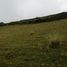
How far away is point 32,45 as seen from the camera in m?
13.4

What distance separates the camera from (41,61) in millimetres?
10211

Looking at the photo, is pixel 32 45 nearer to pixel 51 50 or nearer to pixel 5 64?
pixel 51 50

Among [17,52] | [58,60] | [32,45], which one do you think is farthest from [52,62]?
[32,45]

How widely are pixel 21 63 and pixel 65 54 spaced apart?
1.95m

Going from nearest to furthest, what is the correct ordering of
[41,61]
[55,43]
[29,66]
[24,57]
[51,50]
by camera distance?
[29,66] < [41,61] < [24,57] < [51,50] < [55,43]

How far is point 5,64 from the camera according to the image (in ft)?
33.9

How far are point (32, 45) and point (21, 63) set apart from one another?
3.35 m

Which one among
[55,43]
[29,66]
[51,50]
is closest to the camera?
[29,66]

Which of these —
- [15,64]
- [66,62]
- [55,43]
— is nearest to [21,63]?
[15,64]

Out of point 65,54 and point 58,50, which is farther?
point 58,50

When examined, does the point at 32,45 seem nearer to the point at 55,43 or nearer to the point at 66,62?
the point at 55,43

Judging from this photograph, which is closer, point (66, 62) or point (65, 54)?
point (66, 62)

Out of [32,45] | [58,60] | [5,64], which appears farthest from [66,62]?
[32,45]

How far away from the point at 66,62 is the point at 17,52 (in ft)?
10.2
